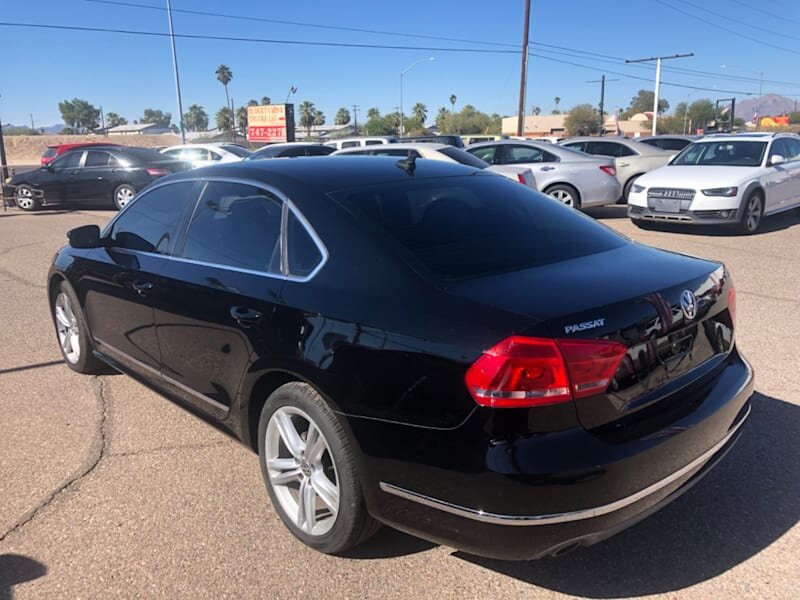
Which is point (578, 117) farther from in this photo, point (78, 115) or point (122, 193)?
point (78, 115)

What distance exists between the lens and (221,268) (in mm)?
3176

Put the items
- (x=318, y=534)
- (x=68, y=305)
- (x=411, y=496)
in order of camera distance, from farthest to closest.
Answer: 1. (x=68, y=305)
2. (x=318, y=534)
3. (x=411, y=496)

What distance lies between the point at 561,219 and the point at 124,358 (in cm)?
276

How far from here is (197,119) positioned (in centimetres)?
16238

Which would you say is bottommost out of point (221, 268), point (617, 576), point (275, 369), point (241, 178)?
point (617, 576)

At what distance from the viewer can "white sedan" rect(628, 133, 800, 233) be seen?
998 centimetres

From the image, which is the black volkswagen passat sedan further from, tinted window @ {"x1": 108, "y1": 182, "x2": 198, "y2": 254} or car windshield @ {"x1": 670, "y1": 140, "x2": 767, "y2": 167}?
car windshield @ {"x1": 670, "y1": 140, "x2": 767, "y2": 167}

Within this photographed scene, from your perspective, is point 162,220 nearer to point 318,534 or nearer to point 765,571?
point 318,534

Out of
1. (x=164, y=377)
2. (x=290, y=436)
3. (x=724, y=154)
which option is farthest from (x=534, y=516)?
(x=724, y=154)

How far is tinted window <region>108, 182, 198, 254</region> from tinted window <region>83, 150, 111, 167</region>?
12.8 meters

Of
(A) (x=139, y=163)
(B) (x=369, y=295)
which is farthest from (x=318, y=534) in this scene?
(A) (x=139, y=163)

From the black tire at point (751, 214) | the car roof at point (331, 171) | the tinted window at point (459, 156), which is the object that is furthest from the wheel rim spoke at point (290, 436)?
the black tire at point (751, 214)

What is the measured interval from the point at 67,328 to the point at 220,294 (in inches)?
96.9

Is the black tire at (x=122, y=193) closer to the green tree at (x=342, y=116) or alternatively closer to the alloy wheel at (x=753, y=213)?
the alloy wheel at (x=753, y=213)
